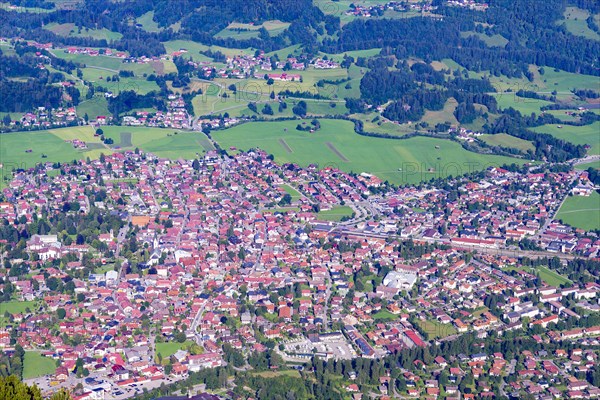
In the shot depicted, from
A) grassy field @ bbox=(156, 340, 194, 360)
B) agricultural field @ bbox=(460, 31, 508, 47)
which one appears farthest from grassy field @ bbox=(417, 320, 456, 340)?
agricultural field @ bbox=(460, 31, 508, 47)

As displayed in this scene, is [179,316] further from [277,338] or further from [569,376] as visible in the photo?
[569,376]

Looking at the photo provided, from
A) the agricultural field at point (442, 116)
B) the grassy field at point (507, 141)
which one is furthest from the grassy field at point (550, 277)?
the agricultural field at point (442, 116)

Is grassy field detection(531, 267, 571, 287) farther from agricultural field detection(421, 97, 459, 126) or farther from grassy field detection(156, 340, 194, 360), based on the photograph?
agricultural field detection(421, 97, 459, 126)

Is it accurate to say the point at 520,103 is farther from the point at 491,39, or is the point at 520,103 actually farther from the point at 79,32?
the point at 79,32

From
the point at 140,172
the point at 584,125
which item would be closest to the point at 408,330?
the point at 140,172

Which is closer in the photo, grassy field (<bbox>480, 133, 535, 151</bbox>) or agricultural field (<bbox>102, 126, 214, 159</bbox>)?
agricultural field (<bbox>102, 126, 214, 159</bbox>)

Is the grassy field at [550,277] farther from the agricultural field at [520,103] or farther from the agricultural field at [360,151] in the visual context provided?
the agricultural field at [520,103]
